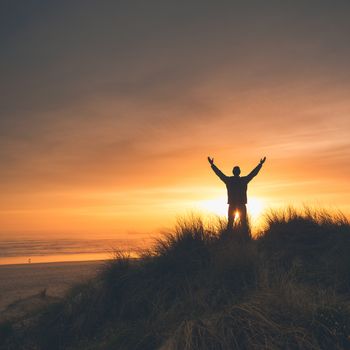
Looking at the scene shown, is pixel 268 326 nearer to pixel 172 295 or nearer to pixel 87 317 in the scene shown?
pixel 172 295

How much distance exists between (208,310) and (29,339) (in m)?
4.34

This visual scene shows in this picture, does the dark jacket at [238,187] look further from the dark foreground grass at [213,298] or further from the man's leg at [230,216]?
the dark foreground grass at [213,298]

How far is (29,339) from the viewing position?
8391 mm

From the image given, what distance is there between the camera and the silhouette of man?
1213cm

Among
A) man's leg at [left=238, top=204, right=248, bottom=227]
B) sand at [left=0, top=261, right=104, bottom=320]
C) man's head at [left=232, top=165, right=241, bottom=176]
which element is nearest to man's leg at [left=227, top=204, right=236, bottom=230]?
man's leg at [left=238, top=204, right=248, bottom=227]

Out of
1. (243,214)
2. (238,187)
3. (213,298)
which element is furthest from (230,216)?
(213,298)

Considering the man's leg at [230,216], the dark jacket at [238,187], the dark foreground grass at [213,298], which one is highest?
the dark jacket at [238,187]

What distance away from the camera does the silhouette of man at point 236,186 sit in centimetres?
A: 1213

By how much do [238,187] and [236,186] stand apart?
7 cm

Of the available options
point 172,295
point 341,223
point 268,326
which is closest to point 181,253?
point 172,295

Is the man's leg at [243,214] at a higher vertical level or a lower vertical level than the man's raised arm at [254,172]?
lower

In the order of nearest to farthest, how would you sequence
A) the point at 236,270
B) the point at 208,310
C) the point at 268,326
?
1. the point at 268,326
2. the point at 208,310
3. the point at 236,270

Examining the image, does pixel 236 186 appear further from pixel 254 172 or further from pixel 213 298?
pixel 213 298

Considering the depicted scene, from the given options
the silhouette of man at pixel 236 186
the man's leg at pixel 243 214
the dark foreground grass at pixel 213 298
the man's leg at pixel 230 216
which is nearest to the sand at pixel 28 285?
the dark foreground grass at pixel 213 298
